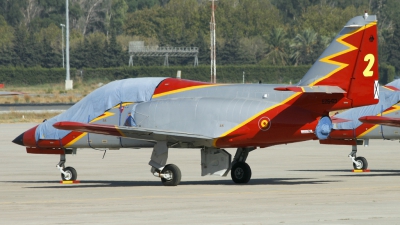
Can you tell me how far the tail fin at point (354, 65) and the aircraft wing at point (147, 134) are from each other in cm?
271

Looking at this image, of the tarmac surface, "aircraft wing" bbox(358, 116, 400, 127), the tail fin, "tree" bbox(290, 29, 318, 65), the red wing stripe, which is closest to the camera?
the tarmac surface

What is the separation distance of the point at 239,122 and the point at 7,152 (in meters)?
16.1

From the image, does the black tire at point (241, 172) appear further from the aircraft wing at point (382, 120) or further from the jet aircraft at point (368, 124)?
the jet aircraft at point (368, 124)

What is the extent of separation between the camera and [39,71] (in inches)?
3693

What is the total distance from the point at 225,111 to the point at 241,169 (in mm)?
1926

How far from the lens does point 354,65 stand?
2025cm

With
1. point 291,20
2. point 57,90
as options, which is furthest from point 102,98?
point 291,20

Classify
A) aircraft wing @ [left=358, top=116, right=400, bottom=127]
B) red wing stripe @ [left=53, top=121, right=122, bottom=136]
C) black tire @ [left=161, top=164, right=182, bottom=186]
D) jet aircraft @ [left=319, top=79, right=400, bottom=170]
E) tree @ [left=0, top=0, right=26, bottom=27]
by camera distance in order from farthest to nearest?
tree @ [left=0, top=0, right=26, bottom=27] < jet aircraft @ [left=319, top=79, right=400, bottom=170] < aircraft wing @ [left=358, top=116, right=400, bottom=127] < black tire @ [left=161, top=164, right=182, bottom=186] < red wing stripe @ [left=53, top=121, right=122, bottom=136]

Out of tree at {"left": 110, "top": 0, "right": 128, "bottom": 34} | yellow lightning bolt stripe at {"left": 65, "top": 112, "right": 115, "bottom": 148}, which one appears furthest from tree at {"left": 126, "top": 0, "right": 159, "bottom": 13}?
yellow lightning bolt stripe at {"left": 65, "top": 112, "right": 115, "bottom": 148}

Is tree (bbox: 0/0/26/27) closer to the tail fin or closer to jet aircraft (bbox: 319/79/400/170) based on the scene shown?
jet aircraft (bbox: 319/79/400/170)

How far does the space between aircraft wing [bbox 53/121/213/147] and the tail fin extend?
8.88 feet

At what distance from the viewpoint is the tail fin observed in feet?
66.0

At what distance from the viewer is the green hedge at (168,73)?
9319cm

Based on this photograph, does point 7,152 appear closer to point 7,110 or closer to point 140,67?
point 7,110
